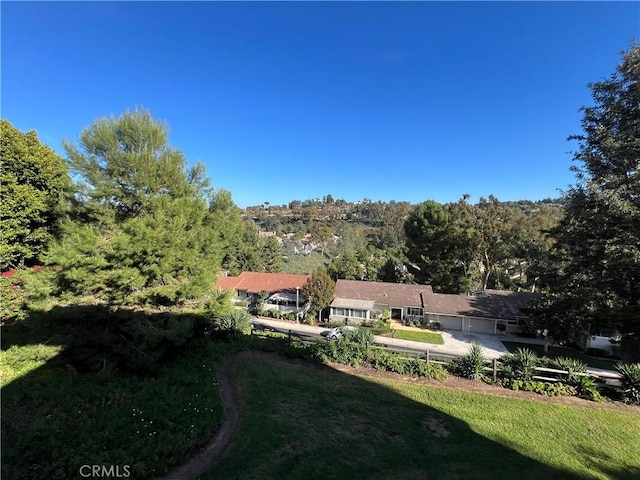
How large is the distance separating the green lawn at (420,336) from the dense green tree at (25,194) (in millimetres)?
24135

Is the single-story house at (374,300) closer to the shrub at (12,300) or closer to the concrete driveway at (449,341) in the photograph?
the concrete driveway at (449,341)

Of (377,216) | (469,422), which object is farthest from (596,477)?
(377,216)

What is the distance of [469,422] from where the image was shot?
8328 millimetres

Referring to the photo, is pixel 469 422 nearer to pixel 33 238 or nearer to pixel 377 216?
pixel 33 238

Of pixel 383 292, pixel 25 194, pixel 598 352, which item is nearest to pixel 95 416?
pixel 25 194

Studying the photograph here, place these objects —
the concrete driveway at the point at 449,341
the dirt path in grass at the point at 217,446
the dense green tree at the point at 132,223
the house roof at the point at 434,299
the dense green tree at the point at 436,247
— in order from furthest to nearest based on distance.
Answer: the dense green tree at the point at 436,247, the house roof at the point at 434,299, the concrete driveway at the point at 449,341, the dense green tree at the point at 132,223, the dirt path in grass at the point at 217,446

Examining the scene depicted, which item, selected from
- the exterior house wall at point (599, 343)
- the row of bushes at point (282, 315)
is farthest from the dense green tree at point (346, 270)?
the exterior house wall at point (599, 343)

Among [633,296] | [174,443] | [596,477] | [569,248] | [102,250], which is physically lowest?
[596,477]

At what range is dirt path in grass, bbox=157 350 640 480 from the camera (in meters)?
6.00

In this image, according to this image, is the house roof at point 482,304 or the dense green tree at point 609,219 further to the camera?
the house roof at point 482,304

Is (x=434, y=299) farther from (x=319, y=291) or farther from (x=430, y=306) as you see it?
(x=319, y=291)

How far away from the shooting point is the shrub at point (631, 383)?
31.7ft

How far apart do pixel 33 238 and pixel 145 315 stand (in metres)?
8.11

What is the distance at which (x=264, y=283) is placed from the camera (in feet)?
117
